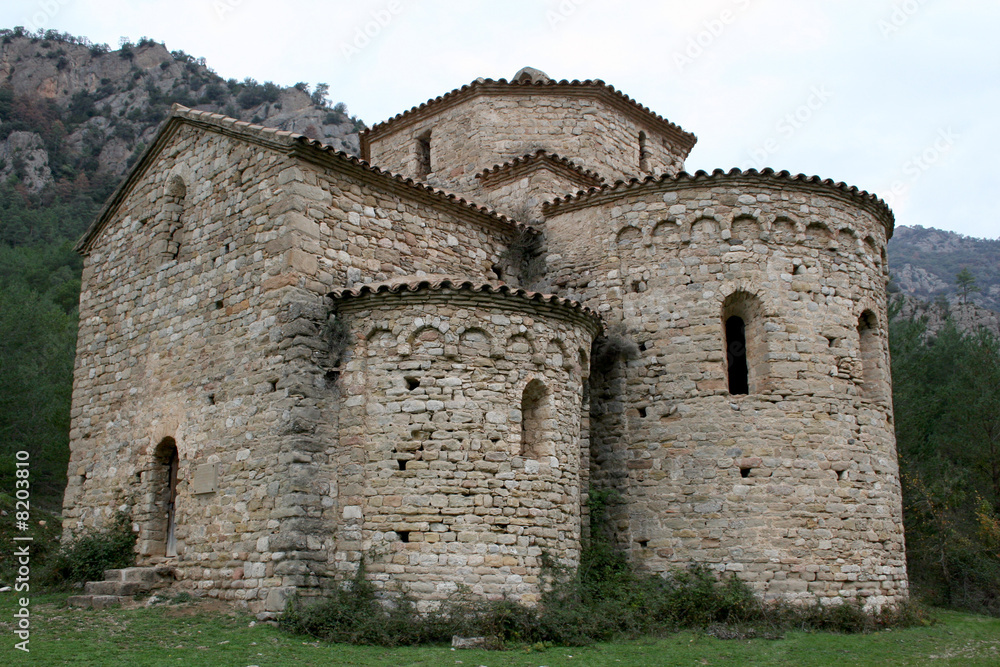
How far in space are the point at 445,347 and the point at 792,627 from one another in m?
5.44

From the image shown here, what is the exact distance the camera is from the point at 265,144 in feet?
36.0

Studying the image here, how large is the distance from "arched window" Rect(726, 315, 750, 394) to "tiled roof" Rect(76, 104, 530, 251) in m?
3.60

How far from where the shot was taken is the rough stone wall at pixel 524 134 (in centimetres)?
1533

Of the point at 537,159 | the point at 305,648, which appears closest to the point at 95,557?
the point at 305,648

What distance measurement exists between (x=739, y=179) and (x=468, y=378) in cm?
513

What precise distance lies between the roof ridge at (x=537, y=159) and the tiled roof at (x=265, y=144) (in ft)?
4.61

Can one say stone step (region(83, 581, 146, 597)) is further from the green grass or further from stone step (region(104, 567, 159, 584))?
the green grass

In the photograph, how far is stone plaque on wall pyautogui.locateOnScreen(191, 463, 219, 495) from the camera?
10414 mm

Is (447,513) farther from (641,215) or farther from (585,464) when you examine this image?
(641,215)

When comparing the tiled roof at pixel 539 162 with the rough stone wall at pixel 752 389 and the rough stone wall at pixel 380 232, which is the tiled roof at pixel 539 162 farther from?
the rough stone wall at pixel 752 389

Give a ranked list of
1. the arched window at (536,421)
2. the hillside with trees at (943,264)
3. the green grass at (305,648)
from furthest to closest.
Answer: the hillside with trees at (943,264) < the arched window at (536,421) < the green grass at (305,648)

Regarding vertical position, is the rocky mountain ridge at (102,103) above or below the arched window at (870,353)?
above

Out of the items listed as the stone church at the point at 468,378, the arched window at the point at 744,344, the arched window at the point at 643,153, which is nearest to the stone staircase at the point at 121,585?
the stone church at the point at 468,378

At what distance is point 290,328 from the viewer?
394 inches
